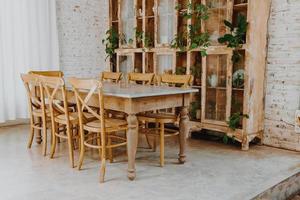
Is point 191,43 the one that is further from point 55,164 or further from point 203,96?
point 55,164

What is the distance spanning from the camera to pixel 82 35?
21.3 feet

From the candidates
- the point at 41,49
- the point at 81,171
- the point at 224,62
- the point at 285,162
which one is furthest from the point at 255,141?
the point at 41,49

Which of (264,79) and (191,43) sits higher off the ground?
(191,43)

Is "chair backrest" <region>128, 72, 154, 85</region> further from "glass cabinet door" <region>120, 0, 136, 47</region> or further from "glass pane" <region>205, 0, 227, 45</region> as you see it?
"glass cabinet door" <region>120, 0, 136, 47</region>

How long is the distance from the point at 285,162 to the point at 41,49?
446 centimetres

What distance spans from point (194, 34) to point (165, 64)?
77cm

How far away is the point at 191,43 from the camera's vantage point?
192 inches

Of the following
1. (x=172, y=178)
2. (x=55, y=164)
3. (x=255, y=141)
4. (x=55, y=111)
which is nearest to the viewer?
(x=172, y=178)

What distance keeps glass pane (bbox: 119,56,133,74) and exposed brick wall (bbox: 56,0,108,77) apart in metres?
0.92

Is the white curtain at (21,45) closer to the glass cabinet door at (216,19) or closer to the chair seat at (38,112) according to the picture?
the chair seat at (38,112)

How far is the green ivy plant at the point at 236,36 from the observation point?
419 cm

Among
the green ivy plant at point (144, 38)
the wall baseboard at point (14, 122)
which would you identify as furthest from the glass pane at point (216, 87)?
the wall baseboard at point (14, 122)

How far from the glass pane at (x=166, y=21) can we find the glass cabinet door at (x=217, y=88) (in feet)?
2.97

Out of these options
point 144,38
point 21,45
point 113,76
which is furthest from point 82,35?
point 113,76
